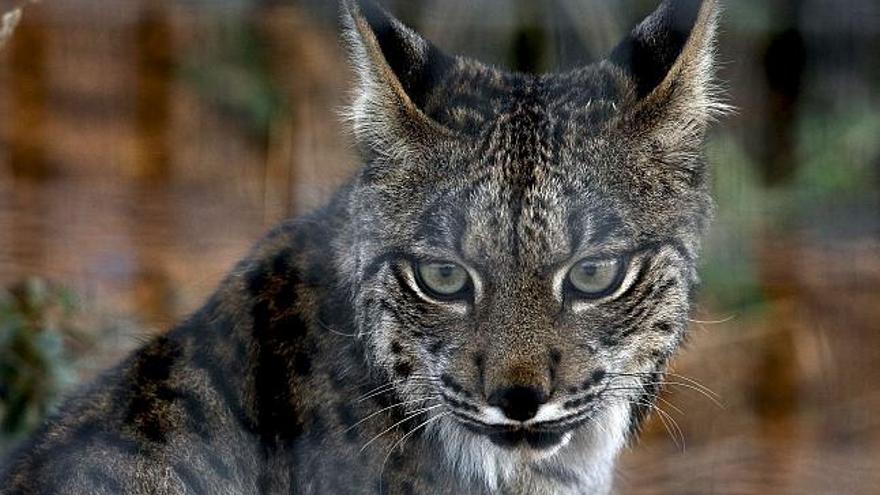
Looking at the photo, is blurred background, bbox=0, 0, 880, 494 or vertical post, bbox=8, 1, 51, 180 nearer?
blurred background, bbox=0, 0, 880, 494

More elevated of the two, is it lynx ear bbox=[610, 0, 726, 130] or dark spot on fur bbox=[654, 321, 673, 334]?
lynx ear bbox=[610, 0, 726, 130]

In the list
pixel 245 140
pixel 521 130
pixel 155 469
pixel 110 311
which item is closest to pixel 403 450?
pixel 155 469

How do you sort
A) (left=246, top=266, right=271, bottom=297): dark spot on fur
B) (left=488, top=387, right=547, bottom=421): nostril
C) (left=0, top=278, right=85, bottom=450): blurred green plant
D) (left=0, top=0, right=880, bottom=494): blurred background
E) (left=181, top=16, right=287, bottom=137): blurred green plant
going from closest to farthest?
(left=488, top=387, right=547, bottom=421): nostril → (left=246, top=266, right=271, bottom=297): dark spot on fur → (left=0, top=278, right=85, bottom=450): blurred green plant → (left=0, top=0, right=880, bottom=494): blurred background → (left=181, top=16, right=287, bottom=137): blurred green plant

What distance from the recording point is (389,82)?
328 centimetres

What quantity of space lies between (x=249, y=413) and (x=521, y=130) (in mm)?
829

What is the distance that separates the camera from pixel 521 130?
3.21 m

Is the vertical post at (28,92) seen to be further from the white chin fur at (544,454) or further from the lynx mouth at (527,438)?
the lynx mouth at (527,438)

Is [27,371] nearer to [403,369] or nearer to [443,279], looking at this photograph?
[403,369]

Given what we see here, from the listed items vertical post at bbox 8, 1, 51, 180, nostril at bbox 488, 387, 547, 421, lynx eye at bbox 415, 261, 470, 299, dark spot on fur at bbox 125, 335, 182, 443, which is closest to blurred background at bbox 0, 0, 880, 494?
vertical post at bbox 8, 1, 51, 180

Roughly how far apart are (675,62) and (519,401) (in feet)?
2.66

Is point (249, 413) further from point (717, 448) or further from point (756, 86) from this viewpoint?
point (756, 86)

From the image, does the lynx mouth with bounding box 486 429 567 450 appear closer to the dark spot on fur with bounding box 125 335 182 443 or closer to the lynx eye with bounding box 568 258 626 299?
the lynx eye with bounding box 568 258 626 299

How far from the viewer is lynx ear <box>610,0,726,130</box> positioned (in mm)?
3236

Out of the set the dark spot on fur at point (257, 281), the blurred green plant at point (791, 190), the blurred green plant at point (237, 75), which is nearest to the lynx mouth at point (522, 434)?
the dark spot on fur at point (257, 281)
